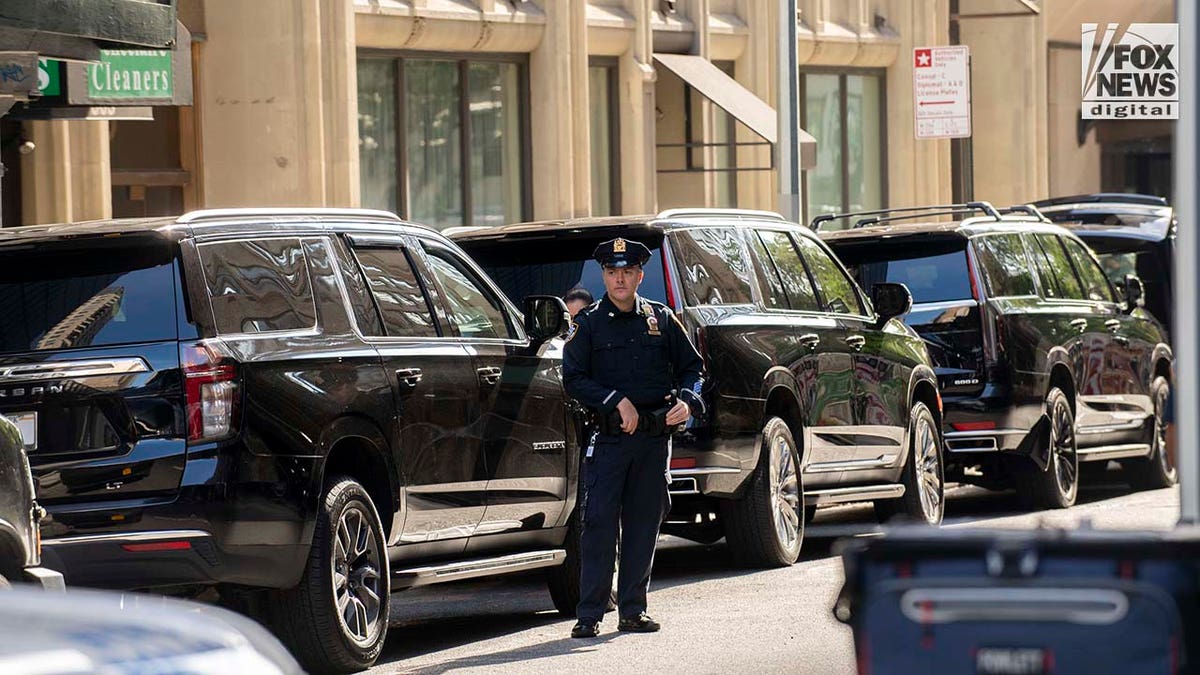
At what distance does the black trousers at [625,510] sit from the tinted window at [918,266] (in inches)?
205

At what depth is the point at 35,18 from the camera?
1436cm

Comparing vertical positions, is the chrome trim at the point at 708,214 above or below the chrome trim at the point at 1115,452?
above

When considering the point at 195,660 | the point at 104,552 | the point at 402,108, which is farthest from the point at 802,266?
the point at 402,108

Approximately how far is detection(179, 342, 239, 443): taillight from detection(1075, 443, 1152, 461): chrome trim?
355 inches

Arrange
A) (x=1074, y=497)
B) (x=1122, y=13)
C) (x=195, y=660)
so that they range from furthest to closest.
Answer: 1. (x=1122, y=13)
2. (x=1074, y=497)
3. (x=195, y=660)

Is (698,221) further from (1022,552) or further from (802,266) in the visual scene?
(1022,552)

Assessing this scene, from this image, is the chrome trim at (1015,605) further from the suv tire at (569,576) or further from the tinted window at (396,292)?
the suv tire at (569,576)

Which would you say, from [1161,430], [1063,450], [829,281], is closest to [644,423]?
[829,281]

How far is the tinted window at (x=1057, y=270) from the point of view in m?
16.5

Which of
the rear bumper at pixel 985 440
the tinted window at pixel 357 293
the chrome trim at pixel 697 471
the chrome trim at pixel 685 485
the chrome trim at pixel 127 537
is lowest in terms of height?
the rear bumper at pixel 985 440

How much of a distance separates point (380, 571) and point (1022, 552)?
5.38 m

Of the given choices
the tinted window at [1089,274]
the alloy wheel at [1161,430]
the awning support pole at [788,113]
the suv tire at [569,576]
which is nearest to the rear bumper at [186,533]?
the suv tire at [569,576]

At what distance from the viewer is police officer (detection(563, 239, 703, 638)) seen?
10.3m

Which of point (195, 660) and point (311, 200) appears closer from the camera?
point (195, 660)
